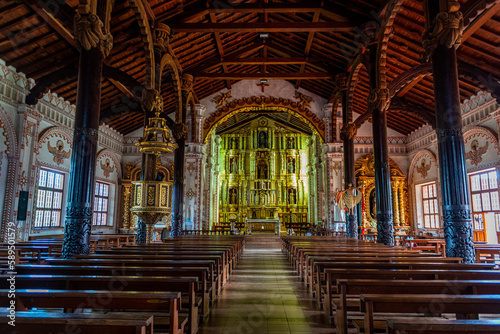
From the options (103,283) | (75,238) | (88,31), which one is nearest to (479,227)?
(75,238)

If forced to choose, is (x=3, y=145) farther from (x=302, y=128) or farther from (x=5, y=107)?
(x=302, y=128)

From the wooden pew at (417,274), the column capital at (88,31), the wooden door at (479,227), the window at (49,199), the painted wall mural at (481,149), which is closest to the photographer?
A: the wooden pew at (417,274)

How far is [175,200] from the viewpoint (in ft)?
41.6

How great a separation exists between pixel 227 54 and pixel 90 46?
33.8 feet

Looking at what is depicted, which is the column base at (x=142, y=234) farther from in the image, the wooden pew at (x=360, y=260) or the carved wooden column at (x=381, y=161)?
the carved wooden column at (x=381, y=161)

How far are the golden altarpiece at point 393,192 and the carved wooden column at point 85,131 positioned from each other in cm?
1432

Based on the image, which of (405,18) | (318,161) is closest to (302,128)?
(318,161)

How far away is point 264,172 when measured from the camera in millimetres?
27344

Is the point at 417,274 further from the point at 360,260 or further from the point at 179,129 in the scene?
the point at 179,129

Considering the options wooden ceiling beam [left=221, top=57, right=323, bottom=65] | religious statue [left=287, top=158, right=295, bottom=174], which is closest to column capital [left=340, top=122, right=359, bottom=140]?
wooden ceiling beam [left=221, top=57, right=323, bottom=65]

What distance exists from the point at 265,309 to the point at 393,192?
15.1m

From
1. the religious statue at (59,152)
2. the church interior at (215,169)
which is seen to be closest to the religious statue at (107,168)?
the church interior at (215,169)

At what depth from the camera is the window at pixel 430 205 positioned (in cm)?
1580

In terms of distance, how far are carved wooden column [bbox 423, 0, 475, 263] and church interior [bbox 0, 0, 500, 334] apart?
0.10 ft
